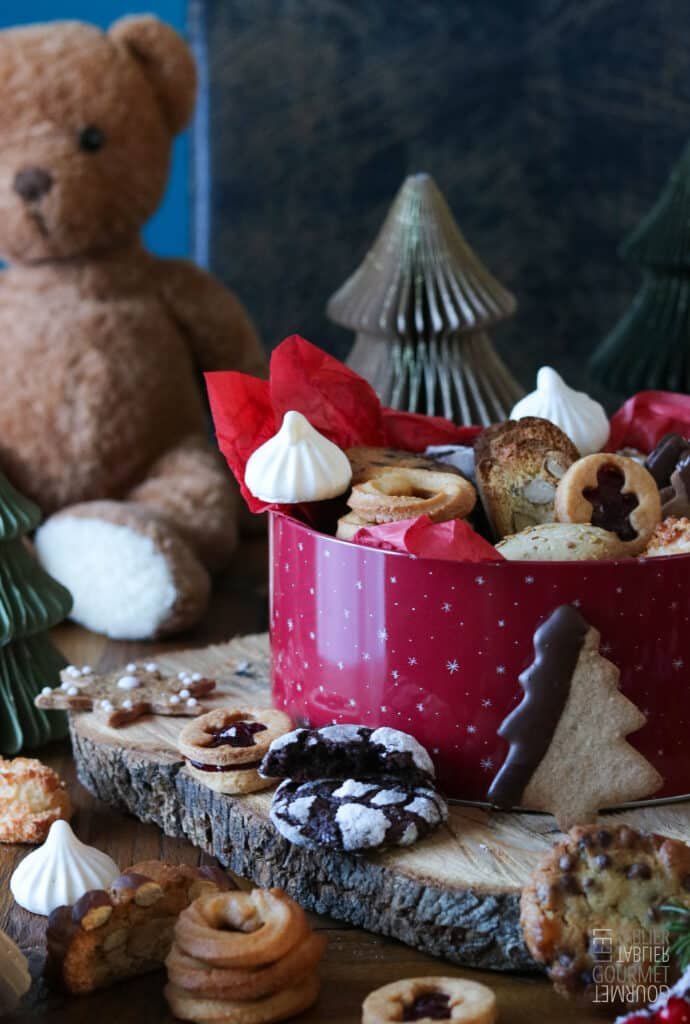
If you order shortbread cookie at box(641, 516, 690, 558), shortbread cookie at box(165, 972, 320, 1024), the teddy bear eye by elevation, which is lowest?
shortbread cookie at box(165, 972, 320, 1024)

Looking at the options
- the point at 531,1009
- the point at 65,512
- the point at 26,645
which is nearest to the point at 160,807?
the point at 26,645

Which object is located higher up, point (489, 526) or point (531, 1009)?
point (489, 526)

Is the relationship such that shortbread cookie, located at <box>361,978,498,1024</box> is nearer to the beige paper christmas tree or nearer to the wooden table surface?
the wooden table surface

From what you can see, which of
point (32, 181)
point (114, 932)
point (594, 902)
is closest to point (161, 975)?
point (114, 932)

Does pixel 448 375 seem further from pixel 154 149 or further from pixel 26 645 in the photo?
pixel 26 645

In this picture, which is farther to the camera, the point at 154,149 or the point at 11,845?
the point at 154,149

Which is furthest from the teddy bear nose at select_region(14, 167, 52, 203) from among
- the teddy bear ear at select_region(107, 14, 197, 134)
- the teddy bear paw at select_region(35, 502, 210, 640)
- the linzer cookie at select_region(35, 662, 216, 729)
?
the linzer cookie at select_region(35, 662, 216, 729)
